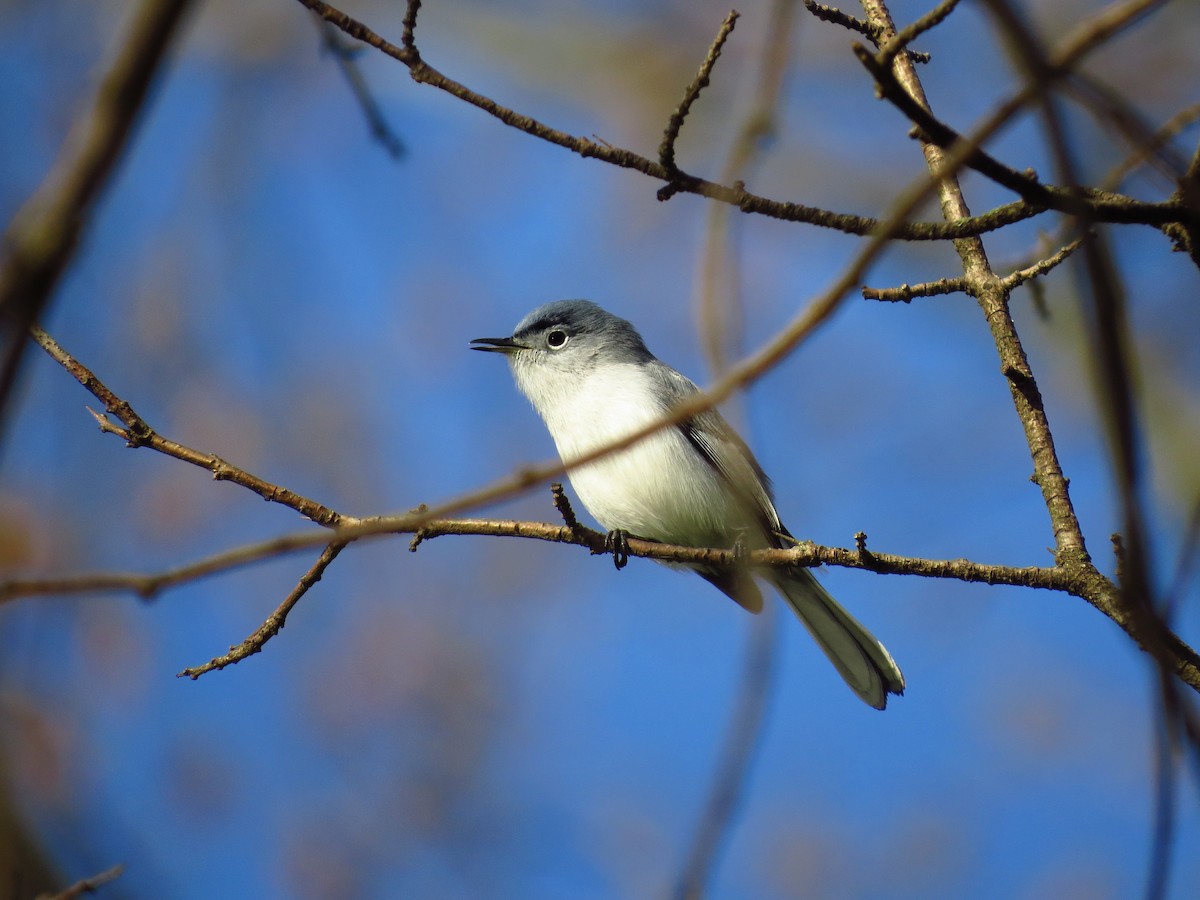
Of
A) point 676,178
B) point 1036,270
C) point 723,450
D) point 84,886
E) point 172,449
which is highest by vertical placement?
point 723,450

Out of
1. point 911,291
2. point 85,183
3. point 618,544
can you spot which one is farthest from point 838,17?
point 85,183

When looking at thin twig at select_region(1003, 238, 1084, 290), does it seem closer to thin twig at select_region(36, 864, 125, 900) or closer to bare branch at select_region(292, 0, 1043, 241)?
bare branch at select_region(292, 0, 1043, 241)

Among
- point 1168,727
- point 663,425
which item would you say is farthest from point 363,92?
point 1168,727

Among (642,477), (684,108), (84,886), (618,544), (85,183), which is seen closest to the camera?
(85,183)

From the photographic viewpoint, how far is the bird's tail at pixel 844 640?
12.4ft

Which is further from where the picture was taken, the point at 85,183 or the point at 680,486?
the point at 680,486

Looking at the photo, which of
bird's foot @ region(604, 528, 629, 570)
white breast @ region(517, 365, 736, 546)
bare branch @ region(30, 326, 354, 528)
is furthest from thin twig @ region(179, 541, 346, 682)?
white breast @ region(517, 365, 736, 546)

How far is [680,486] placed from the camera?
407 centimetres

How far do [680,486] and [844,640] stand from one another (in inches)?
33.2

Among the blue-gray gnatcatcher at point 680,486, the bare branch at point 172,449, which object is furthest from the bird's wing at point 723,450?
the bare branch at point 172,449

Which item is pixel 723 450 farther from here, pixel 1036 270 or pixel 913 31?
pixel 913 31

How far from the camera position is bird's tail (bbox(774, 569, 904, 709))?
3.77m

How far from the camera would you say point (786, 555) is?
263 cm

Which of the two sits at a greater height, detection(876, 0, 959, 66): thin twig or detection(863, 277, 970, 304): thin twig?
detection(863, 277, 970, 304): thin twig
